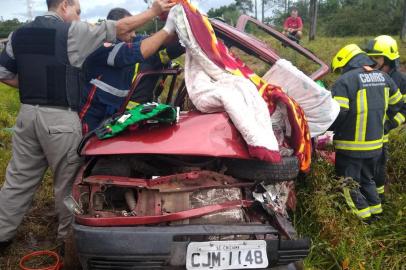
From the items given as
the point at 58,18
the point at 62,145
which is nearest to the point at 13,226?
the point at 62,145

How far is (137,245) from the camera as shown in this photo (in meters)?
2.03

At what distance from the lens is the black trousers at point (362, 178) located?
3.73m

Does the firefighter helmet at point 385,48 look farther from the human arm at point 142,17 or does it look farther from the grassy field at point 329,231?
the human arm at point 142,17

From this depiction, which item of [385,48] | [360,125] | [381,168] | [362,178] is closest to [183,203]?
[360,125]

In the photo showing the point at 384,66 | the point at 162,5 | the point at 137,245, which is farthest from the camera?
the point at 384,66

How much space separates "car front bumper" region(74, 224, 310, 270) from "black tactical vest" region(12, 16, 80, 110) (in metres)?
1.16

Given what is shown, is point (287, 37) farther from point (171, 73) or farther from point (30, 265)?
point (30, 265)

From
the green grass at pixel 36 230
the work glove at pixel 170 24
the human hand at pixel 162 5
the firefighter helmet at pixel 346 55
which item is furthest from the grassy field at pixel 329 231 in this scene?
the human hand at pixel 162 5

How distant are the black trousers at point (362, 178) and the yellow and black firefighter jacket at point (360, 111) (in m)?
0.08

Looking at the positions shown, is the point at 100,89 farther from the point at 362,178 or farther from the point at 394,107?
the point at 394,107

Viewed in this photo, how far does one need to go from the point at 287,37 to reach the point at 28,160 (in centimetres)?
241

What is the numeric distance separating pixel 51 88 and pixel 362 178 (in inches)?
113

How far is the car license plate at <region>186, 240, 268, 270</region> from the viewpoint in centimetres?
211

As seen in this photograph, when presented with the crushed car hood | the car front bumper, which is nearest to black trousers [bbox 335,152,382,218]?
the crushed car hood
